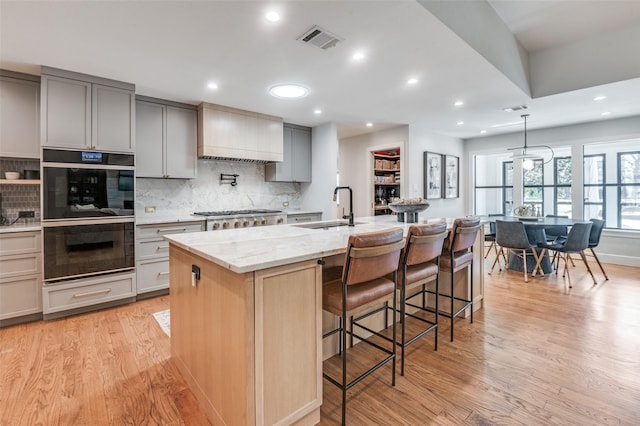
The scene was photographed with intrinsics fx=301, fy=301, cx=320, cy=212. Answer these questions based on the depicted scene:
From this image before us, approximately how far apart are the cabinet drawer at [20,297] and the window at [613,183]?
26.9 feet

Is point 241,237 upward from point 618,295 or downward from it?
upward

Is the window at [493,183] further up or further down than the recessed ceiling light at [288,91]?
further down

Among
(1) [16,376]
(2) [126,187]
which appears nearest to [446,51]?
(2) [126,187]

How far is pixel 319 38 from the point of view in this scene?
2328mm

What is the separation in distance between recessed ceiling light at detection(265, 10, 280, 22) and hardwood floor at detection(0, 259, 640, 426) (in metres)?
2.49

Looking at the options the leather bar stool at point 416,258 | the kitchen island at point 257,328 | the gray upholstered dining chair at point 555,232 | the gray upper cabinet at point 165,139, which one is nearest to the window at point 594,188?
the gray upholstered dining chair at point 555,232

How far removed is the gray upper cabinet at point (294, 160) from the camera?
16.7 ft

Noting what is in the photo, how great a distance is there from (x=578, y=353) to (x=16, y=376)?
4.02 m

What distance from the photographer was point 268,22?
2.14m

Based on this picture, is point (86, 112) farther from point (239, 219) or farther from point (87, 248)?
point (239, 219)

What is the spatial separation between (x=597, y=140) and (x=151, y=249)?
7244mm

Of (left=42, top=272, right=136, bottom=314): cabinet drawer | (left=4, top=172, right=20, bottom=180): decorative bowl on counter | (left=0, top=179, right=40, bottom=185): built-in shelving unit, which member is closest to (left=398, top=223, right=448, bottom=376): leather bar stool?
(left=42, top=272, right=136, bottom=314): cabinet drawer

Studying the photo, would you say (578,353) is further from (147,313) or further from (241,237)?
(147,313)

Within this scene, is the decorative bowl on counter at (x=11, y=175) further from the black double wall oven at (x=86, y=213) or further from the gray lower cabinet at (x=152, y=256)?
the gray lower cabinet at (x=152, y=256)
